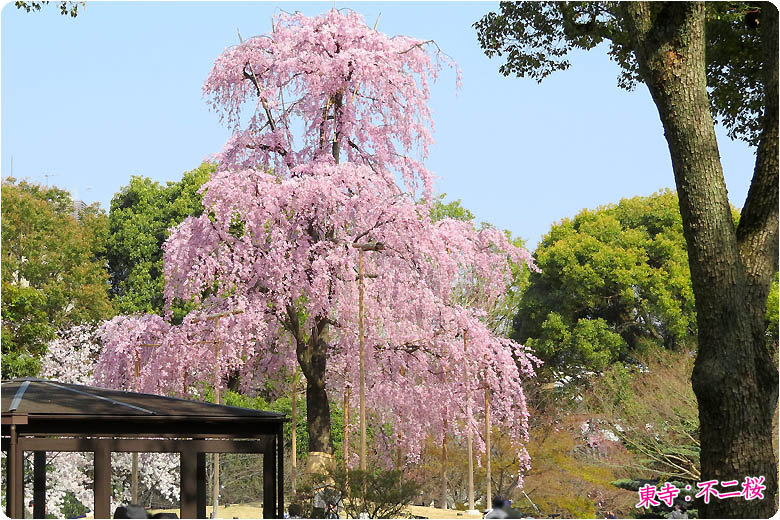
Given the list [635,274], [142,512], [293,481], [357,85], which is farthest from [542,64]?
[635,274]

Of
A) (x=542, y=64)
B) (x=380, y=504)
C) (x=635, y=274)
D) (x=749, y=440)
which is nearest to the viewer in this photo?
(x=749, y=440)

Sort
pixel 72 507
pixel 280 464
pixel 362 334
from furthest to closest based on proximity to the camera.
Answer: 1. pixel 72 507
2. pixel 362 334
3. pixel 280 464

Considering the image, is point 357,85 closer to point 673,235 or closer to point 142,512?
point 142,512

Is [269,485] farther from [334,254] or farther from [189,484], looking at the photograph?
[334,254]

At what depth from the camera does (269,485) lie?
46.8ft

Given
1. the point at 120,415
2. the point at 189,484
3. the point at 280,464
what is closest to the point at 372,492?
the point at 280,464

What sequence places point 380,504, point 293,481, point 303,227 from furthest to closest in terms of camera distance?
point 293,481, point 303,227, point 380,504

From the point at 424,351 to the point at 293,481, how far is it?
7.03 meters

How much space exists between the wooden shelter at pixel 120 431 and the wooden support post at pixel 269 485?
0.01 meters

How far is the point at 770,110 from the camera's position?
1065cm

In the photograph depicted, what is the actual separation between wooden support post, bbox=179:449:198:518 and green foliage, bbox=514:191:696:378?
28060 millimetres

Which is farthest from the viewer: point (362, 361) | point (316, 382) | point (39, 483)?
point (316, 382)

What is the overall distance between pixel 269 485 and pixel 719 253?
23.3 feet

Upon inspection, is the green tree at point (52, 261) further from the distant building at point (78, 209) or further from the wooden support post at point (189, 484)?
the wooden support post at point (189, 484)
